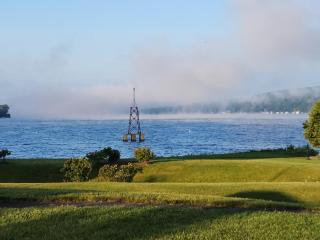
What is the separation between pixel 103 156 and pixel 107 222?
3377 cm

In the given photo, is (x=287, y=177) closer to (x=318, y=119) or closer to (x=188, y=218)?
(x=318, y=119)

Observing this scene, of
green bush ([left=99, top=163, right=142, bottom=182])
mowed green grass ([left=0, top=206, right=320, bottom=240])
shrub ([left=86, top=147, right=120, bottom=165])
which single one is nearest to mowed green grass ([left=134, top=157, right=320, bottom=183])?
green bush ([left=99, top=163, right=142, bottom=182])

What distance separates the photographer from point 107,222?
13.6m

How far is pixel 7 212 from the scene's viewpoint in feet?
51.1

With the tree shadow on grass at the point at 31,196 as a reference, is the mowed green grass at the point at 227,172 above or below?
below

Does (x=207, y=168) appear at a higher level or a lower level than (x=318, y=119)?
lower

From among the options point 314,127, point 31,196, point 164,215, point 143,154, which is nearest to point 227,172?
point 143,154

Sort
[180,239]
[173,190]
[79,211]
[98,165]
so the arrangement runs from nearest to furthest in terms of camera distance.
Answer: [180,239] < [79,211] < [173,190] < [98,165]

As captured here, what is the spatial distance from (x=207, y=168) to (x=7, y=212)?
92.9 feet

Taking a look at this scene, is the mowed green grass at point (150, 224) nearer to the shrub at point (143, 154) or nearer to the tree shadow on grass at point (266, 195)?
the tree shadow on grass at point (266, 195)

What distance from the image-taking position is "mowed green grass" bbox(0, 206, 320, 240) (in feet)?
40.0

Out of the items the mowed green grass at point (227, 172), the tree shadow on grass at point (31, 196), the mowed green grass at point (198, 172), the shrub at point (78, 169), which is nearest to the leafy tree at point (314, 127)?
the mowed green grass at point (198, 172)

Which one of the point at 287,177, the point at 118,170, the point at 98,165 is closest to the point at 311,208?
the point at 287,177

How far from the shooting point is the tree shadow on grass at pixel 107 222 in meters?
12.4
